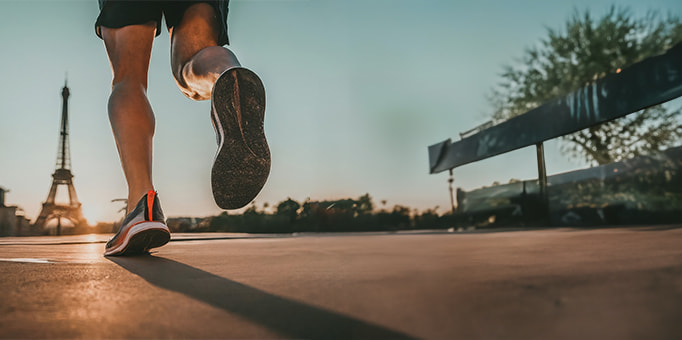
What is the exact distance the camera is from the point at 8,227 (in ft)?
39.6

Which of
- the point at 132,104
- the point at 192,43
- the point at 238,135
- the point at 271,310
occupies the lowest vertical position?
the point at 271,310

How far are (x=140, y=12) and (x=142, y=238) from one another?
69 cm

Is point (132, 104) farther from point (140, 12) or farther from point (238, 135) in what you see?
point (238, 135)

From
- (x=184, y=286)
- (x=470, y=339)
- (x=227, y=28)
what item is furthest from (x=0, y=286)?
(x=227, y=28)

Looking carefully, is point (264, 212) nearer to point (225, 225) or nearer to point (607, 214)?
point (225, 225)

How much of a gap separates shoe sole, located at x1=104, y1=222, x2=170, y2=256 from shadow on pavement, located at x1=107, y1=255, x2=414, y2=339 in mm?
440

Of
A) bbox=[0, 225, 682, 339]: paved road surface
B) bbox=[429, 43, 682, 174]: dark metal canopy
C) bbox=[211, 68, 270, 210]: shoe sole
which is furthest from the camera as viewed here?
bbox=[429, 43, 682, 174]: dark metal canopy

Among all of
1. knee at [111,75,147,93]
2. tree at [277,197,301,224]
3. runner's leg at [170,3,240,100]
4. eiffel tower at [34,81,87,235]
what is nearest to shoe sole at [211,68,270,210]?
runner's leg at [170,3,240,100]

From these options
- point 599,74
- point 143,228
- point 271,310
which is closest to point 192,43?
point 143,228

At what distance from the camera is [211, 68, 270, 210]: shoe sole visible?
1221mm

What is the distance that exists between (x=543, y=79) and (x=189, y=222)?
8269 millimetres

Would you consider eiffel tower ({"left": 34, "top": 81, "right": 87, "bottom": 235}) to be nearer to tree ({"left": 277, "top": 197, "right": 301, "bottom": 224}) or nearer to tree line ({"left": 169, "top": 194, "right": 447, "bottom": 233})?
tree line ({"left": 169, "top": 194, "right": 447, "bottom": 233})

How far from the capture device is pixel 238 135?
1.24m

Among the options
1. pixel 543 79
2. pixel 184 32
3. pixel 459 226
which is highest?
pixel 543 79
